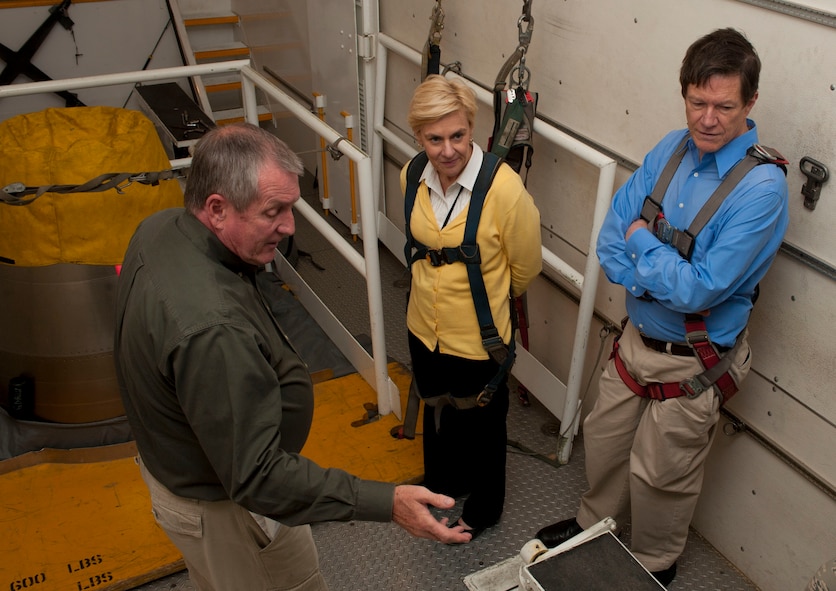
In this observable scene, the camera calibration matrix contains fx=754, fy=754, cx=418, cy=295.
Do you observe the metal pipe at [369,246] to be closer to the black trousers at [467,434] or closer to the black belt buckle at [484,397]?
the black trousers at [467,434]

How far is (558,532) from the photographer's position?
8.89 feet

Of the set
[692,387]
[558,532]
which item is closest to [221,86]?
[558,532]

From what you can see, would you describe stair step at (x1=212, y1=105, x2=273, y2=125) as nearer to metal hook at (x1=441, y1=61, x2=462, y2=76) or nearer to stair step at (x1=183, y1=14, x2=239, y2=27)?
stair step at (x1=183, y1=14, x2=239, y2=27)

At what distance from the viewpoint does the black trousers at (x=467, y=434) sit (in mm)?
2502

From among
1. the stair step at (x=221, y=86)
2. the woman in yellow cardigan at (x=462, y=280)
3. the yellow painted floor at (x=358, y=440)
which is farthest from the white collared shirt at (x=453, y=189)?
the stair step at (x=221, y=86)

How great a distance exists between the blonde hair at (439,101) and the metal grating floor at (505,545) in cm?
148

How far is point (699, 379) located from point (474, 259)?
733 millimetres

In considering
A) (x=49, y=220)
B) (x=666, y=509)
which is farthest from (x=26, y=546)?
(x=666, y=509)

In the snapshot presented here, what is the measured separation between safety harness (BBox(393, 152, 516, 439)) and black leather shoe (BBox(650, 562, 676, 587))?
0.82 m

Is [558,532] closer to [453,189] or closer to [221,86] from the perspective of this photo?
[453,189]

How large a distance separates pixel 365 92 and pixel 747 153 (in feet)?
8.23

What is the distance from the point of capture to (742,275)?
196 centimetres

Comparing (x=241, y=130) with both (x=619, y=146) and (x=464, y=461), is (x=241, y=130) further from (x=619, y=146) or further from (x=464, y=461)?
(x=464, y=461)

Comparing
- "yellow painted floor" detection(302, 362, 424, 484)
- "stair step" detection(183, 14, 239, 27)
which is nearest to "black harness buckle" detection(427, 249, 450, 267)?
"yellow painted floor" detection(302, 362, 424, 484)
